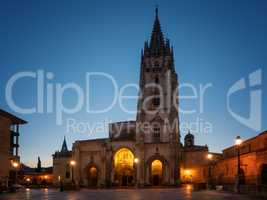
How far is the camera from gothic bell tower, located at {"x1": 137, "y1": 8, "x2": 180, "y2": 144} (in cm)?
7115

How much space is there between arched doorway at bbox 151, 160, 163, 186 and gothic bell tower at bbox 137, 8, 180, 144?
430 centimetres

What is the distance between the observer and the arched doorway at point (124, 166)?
243 feet

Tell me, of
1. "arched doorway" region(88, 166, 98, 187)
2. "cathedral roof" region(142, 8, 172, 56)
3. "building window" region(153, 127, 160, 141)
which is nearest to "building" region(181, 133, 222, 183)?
"building window" region(153, 127, 160, 141)

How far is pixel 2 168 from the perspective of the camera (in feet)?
176

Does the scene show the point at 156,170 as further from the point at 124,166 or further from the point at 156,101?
the point at 156,101

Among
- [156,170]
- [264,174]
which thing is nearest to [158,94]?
[156,170]

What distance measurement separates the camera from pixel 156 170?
235 ft

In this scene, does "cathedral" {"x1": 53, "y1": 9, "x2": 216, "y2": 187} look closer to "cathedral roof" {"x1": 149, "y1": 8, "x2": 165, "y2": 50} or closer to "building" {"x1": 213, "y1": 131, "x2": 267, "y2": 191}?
"cathedral roof" {"x1": 149, "y1": 8, "x2": 165, "y2": 50}

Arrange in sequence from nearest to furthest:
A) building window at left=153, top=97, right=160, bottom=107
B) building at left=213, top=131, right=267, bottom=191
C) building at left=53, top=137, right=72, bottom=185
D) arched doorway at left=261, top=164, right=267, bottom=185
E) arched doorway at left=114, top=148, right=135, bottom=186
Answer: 1. arched doorway at left=261, top=164, right=267, bottom=185
2. building at left=213, top=131, right=267, bottom=191
3. building window at left=153, top=97, right=160, bottom=107
4. arched doorway at left=114, top=148, right=135, bottom=186
5. building at left=53, top=137, right=72, bottom=185

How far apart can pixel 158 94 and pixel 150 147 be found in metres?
10.5

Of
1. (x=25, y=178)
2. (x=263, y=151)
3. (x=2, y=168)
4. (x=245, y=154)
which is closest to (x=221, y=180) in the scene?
(x=245, y=154)

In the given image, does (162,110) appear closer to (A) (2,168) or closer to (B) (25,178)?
(A) (2,168)

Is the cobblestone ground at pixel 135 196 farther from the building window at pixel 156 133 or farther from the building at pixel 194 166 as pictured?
the building at pixel 194 166

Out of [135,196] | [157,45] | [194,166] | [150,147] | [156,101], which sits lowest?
[194,166]
